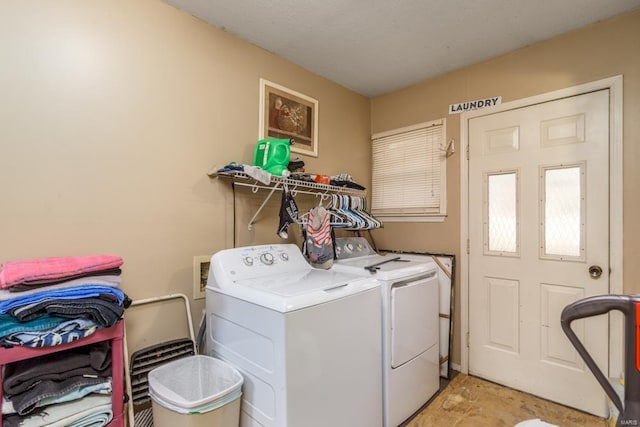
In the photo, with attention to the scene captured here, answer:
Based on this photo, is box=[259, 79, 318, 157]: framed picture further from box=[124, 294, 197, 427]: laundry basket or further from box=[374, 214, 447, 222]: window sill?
box=[124, 294, 197, 427]: laundry basket

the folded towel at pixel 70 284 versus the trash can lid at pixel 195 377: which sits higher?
the folded towel at pixel 70 284

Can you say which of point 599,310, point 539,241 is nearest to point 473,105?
point 539,241

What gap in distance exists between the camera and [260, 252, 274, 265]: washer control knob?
1901 mm

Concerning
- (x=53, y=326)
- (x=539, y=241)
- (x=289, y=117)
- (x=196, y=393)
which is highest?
(x=289, y=117)

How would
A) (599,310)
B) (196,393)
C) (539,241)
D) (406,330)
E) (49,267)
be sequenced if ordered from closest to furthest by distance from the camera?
(599,310), (49,267), (196,393), (406,330), (539,241)

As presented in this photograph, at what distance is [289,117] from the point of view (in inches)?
97.0

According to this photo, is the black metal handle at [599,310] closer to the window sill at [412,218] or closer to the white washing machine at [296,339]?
the white washing machine at [296,339]

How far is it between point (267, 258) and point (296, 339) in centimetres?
68

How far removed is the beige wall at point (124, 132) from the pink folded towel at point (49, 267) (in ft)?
0.52

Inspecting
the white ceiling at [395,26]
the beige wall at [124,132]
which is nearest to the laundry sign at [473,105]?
the white ceiling at [395,26]

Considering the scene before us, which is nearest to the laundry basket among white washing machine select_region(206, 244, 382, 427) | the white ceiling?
white washing machine select_region(206, 244, 382, 427)

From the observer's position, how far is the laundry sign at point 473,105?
241 centimetres

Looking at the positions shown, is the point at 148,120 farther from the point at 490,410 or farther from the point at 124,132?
the point at 490,410

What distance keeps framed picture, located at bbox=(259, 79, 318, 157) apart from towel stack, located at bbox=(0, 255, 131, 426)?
142 cm
